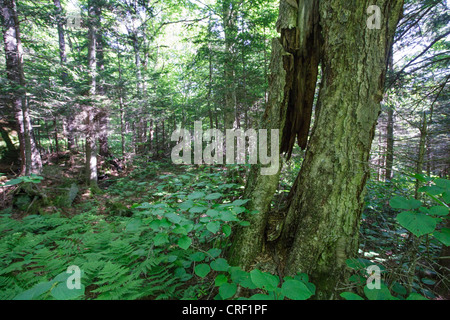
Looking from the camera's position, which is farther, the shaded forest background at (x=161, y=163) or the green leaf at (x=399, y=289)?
the shaded forest background at (x=161, y=163)

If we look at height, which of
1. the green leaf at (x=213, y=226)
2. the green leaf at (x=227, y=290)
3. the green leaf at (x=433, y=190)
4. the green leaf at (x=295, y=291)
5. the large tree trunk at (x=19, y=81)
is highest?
the large tree trunk at (x=19, y=81)

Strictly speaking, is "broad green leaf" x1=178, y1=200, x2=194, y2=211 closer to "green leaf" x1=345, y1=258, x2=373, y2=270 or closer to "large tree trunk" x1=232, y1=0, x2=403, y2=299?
"large tree trunk" x1=232, y1=0, x2=403, y2=299

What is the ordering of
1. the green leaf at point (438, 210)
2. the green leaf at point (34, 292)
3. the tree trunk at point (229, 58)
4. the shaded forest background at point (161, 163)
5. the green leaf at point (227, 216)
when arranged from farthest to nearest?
the tree trunk at point (229, 58) < the shaded forest background at point (161, 163) < the green leaf at point (227, 216) < the green leaf at point (438, 210) < the green leaf at point (34, 292)

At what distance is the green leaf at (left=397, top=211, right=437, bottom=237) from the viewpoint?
110 centimetres

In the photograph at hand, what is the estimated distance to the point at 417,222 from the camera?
1.16 meters

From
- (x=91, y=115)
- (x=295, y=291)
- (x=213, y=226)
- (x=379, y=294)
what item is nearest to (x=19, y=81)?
(x=91, y=115)

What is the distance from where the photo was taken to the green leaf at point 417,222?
3.61ft

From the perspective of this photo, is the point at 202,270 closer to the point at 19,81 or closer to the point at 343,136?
the point at 343,136

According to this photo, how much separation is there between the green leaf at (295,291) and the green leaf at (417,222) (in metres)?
0.71

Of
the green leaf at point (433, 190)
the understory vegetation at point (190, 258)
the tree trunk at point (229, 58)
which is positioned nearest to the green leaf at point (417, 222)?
the understory vegetation at point (190, 258)

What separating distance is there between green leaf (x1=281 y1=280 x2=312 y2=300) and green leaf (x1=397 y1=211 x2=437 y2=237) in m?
0.71

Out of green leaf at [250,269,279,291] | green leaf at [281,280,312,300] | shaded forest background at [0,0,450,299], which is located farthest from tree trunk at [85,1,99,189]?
green leaf at [281,280,312,300]

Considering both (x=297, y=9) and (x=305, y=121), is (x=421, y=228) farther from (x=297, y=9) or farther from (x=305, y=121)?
(x=297, y=9)

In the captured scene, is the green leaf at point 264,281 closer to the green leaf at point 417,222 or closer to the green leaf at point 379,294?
the green leaf at point 379,294
